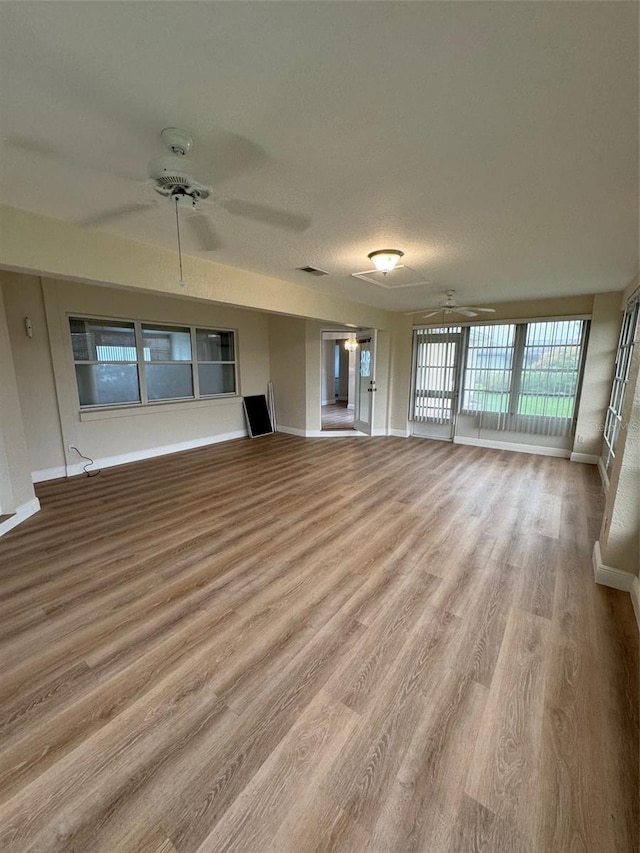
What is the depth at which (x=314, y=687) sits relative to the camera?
5.29ft

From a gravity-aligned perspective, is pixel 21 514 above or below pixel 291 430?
below

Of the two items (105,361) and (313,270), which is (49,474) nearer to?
(105,361)

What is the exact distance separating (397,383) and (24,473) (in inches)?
232

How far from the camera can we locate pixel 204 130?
154cm

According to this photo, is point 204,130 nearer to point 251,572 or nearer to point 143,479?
point 251,572

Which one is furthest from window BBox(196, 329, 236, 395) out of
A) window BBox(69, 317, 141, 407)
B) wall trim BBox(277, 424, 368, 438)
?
wall trim BBox(277, 424, 368, 438)

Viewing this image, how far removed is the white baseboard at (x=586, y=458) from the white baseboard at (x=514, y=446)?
164 mm

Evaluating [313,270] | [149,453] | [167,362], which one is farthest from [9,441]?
[313,270]

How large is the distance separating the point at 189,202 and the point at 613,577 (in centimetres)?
356

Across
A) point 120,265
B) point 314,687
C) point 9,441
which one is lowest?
point 314,687

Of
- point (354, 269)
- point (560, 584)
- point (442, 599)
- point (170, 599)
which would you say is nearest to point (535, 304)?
point (354, 269)

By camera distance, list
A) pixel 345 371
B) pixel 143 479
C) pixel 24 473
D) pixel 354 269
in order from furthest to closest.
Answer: pixel 345 371 < pixel 143 479 < pixel 354 269 < pixel 24 473

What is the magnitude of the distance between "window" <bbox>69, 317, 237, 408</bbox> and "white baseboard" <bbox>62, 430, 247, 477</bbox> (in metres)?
0.76

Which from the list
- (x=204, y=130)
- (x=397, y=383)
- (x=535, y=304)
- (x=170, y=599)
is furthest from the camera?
(x=397, y=383)
